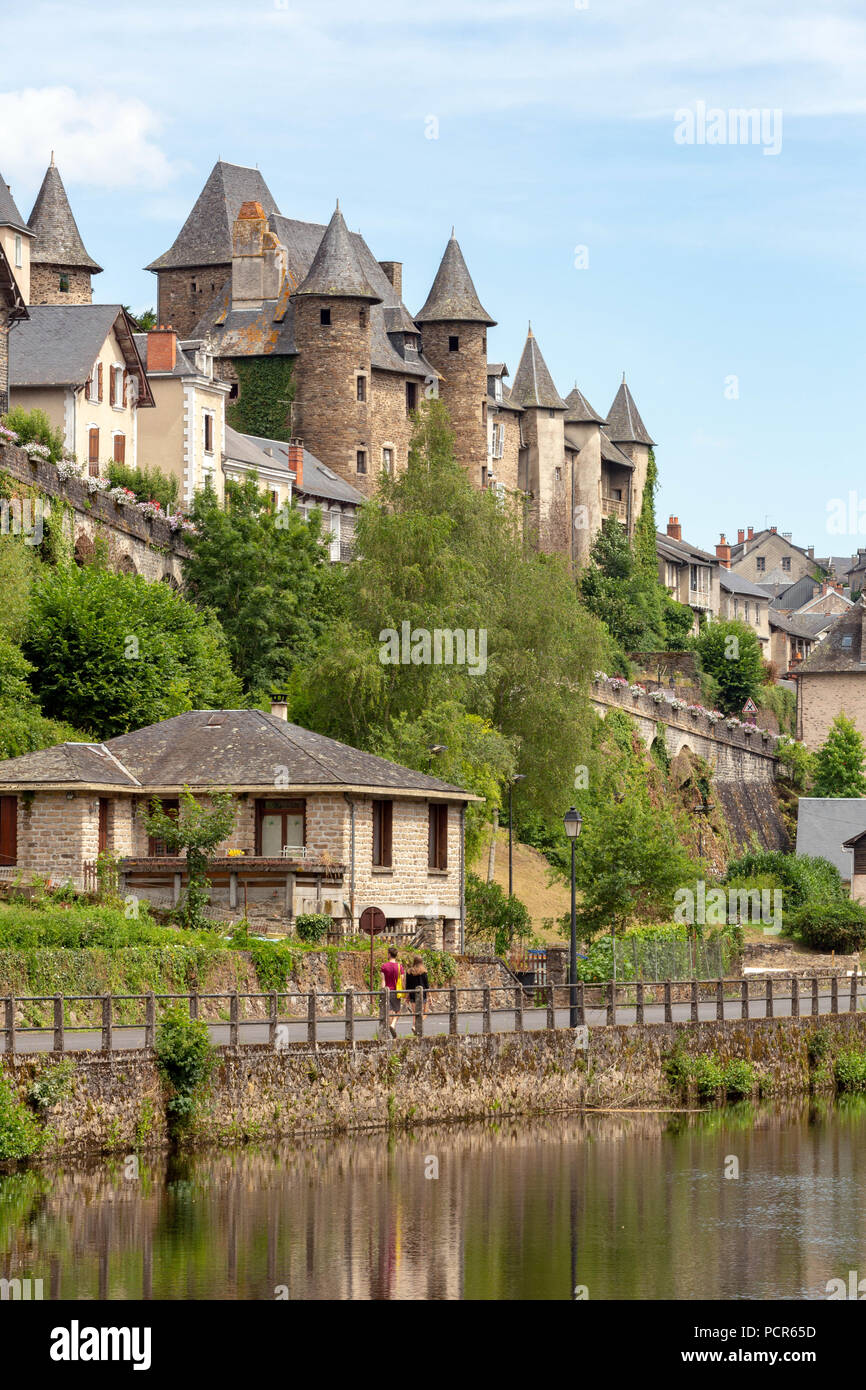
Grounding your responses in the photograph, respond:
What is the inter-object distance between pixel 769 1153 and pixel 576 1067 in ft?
13.7

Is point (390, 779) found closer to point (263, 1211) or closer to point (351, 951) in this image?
point (351, 951)

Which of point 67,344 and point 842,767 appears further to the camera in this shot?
point 842,767

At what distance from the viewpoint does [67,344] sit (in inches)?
2630

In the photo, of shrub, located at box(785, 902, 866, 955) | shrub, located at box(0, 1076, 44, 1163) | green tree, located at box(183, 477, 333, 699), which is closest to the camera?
shrub, located at box(0, 1076, 44, 1163)

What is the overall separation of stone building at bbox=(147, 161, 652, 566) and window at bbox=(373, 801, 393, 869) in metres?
34.8

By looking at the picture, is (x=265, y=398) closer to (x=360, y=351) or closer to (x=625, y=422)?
(x=360, y=351)

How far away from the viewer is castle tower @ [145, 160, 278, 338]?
93.2 meters

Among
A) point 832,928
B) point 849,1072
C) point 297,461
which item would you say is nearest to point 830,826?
point 832,928

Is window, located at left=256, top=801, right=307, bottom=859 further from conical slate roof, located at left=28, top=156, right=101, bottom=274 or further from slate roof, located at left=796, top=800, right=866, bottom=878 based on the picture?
conical slate roof, located at left=28, top=156, right=101, bottom=274

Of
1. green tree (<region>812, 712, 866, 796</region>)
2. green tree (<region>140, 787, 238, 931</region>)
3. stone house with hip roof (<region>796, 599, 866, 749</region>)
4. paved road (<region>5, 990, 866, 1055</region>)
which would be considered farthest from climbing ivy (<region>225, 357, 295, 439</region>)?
paved road (<region>5, 990, 866, 1055</region>)

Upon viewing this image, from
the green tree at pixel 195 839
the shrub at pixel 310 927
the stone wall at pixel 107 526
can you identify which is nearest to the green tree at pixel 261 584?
the stone wall at pixel 107 526

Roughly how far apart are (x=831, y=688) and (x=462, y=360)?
22945 millimetres

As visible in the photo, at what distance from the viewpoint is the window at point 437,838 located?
45.5m

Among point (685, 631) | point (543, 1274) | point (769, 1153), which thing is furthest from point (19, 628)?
point (685, 631)
